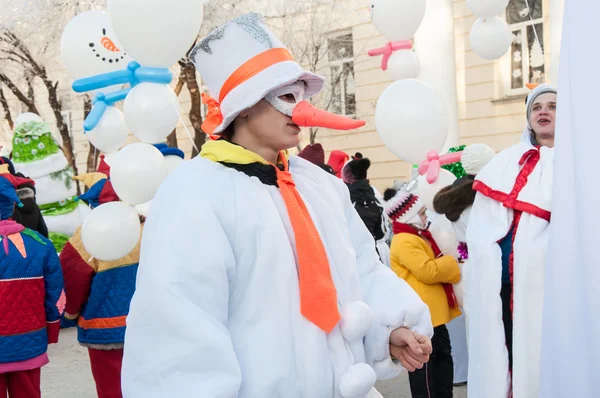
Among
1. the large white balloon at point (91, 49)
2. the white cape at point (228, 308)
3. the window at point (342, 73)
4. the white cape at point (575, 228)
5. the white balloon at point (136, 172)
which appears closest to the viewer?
the white cape at point (575, 228)

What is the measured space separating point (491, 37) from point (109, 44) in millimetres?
2927

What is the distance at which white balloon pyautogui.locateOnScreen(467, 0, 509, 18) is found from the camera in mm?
5195

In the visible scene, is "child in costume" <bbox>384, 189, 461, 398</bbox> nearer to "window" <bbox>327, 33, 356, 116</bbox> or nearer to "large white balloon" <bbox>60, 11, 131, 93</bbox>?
"large white balloon" <bbox>60, 11, 131, 93</bbox>

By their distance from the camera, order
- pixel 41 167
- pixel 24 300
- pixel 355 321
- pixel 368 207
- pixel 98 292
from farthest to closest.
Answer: pixel 41 167 → pixel 368 207 → pixel 98 292 → pixel 24 300 → pixel 355 321

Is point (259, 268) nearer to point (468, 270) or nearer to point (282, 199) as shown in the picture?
point (282, 199)

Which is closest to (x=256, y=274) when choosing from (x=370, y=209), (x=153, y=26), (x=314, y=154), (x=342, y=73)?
(x=153, y=26)

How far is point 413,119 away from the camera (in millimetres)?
4652

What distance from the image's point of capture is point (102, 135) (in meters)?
4.68

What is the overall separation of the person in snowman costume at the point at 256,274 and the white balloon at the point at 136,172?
1.62 meters

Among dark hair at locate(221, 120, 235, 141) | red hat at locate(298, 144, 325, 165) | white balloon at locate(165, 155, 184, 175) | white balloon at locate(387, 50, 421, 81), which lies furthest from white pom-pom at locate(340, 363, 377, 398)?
red hat at locate(298, 144, 325, 165)

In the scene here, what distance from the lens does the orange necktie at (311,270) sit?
2.02 m

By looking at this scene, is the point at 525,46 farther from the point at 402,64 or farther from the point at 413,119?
the point at 413,119

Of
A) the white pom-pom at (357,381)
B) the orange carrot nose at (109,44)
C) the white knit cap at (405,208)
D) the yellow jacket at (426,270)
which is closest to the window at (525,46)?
the white knit cap at (405,208)

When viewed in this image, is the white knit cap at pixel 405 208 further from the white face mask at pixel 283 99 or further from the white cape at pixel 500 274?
the white face mask at pixel 283 99
